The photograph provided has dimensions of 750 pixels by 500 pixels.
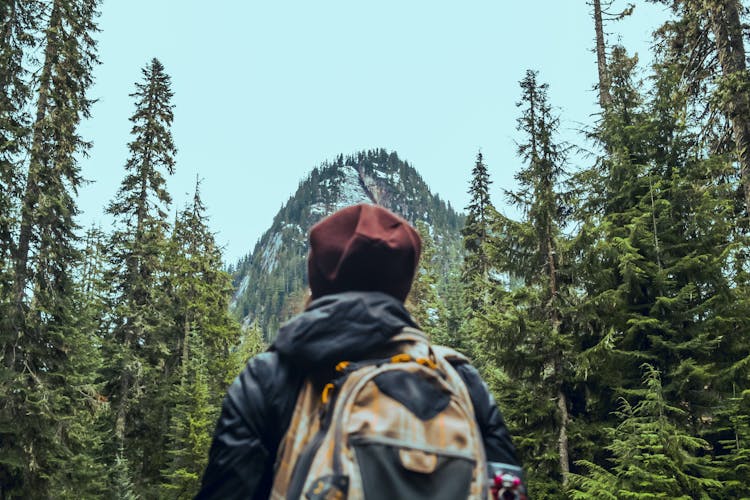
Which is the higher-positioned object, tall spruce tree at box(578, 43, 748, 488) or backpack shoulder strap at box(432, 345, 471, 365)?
tall spruce tree at box(578, 43, 748, 488)

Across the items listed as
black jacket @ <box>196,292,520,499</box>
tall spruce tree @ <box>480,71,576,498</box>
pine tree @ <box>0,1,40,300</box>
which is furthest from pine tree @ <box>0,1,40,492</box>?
black jacket @ <box>196,292,520,499</box>

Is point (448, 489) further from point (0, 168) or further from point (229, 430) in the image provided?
point (0, 168)

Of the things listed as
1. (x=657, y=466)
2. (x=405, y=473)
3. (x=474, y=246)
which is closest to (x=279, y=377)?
(x=405, y=473)

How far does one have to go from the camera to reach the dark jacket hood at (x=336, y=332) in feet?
6.58

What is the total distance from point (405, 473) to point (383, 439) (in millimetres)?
118

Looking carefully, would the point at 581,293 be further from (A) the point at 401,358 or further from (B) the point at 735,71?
(A) the point at 401,358

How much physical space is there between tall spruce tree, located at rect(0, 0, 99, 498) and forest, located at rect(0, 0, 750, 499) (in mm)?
59

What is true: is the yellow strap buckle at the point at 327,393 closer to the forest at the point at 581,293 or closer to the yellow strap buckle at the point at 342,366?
the yellow strap buckle at the point at 342,366

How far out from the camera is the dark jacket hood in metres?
2.01

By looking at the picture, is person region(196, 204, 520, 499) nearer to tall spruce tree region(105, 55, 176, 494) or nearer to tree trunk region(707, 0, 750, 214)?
tree trunk region(707, 0, 750, 214)

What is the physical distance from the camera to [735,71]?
11953 mm

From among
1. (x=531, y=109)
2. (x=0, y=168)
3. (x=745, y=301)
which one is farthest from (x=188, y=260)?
(x=745, y=301)

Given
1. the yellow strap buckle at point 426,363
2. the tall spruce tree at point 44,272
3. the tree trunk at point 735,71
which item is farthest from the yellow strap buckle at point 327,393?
the tall spruce tree at point 44,272

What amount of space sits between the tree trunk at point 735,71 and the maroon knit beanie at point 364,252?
1156cm
